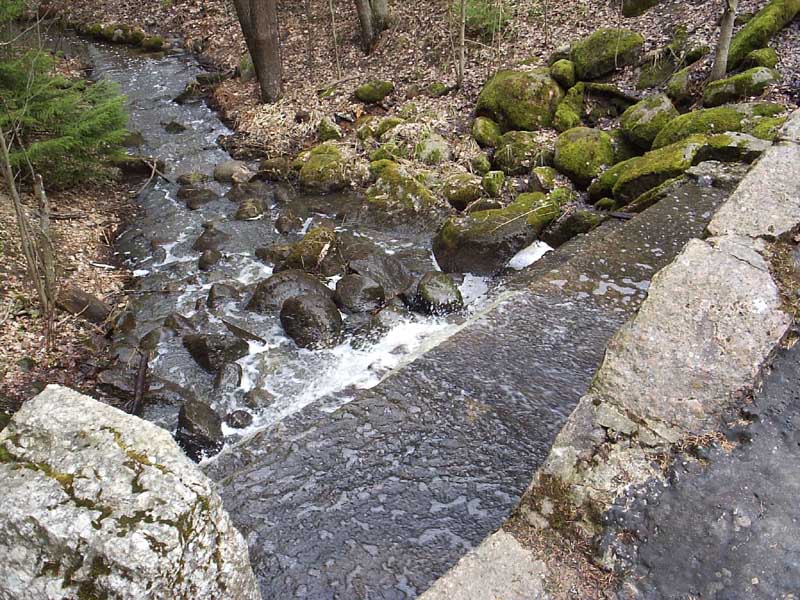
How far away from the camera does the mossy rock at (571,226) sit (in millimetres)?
6898

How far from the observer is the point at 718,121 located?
731 centimetres

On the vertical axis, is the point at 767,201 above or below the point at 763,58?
above

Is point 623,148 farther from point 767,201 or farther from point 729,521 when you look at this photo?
point 729,521

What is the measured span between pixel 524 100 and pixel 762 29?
353 centimetres

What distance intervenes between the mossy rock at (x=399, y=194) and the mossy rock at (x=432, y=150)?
0.60 m

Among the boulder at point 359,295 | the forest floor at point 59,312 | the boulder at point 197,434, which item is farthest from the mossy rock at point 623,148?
the forest floor at point 59,312

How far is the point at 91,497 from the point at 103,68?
18253 mm

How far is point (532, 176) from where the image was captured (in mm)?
8391

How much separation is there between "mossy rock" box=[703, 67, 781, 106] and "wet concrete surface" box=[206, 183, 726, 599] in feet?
11.7

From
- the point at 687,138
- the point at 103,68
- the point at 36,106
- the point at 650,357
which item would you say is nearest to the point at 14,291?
the point at 36,106

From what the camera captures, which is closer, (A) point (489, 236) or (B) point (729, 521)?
(B) point (729, 521)

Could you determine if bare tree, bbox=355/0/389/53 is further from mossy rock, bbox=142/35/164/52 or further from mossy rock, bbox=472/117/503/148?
mossy rock, bbox=142/35/164/52

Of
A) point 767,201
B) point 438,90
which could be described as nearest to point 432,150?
point 438,90

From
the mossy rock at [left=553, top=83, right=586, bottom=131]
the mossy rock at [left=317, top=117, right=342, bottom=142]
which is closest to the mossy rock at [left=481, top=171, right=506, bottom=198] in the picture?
the mossy rock at [left=553, top=83, right=586, bottom=131]
